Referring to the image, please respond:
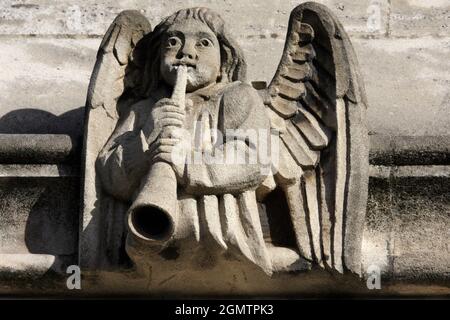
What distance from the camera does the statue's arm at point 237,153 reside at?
4004mm

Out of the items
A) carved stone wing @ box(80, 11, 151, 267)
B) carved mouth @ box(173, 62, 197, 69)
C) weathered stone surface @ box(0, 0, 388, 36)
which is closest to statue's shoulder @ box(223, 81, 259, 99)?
carved mouth @ box(173, 62, 197, 69)

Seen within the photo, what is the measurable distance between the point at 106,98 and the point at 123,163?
263 mm

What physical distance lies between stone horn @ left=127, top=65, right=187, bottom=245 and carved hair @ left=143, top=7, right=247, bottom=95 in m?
0.47

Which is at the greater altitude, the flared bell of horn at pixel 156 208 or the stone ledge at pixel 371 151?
the stone ledge at pixel 371 151

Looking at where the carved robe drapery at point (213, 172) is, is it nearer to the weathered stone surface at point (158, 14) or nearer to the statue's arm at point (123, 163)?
the statue's arm at point (123, 163)

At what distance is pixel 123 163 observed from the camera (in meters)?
4.12

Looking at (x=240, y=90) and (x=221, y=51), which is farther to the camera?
(x=221, y=51)

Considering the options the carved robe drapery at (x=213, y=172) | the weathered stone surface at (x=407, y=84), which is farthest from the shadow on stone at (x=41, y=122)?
the weathered stone surface at (x=407, y=84)

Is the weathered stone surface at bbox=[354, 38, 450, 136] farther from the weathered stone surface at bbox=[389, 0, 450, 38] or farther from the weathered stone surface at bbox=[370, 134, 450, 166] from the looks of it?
the weathered stone surface at bbox=[370, 134, 450, 166]

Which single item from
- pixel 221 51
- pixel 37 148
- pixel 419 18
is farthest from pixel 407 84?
pixel 37 148

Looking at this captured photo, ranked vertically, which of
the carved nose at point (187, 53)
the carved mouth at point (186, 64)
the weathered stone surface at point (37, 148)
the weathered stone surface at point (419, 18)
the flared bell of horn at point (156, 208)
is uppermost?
the weathered stone surface at point (419, 18)

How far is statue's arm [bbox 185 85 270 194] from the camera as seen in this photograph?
158 inches

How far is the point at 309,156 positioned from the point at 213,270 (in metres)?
0.44

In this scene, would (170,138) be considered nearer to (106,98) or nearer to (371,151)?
(106,98)
